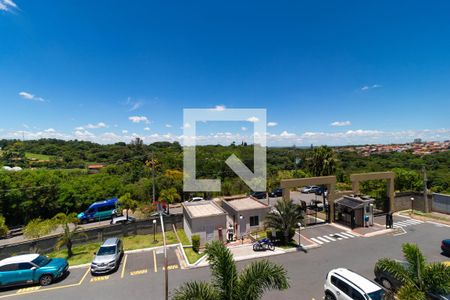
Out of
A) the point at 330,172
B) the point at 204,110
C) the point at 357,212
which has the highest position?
the point at 204,110

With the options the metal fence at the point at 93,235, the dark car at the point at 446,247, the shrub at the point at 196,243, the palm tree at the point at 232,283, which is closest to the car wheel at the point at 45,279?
the metal fence at the point at 93,235

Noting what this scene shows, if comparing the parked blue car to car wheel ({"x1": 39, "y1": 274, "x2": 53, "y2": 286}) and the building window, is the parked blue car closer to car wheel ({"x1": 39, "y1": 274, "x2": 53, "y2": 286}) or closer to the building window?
car wheel ({"x1": 39, "y1": 274, "x2": 53, "y2": 286})

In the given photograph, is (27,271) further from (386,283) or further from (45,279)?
(386,283)

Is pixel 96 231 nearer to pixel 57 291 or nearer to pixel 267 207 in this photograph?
pixel 57 291

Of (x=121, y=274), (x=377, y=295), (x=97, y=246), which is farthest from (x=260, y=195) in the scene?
(x=377, y=295)

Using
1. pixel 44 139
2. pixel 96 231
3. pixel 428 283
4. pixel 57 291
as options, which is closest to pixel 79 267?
pixel 57 291

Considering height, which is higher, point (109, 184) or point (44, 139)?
point (44, 139)

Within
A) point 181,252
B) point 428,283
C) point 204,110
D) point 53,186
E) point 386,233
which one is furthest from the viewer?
point 53,186
